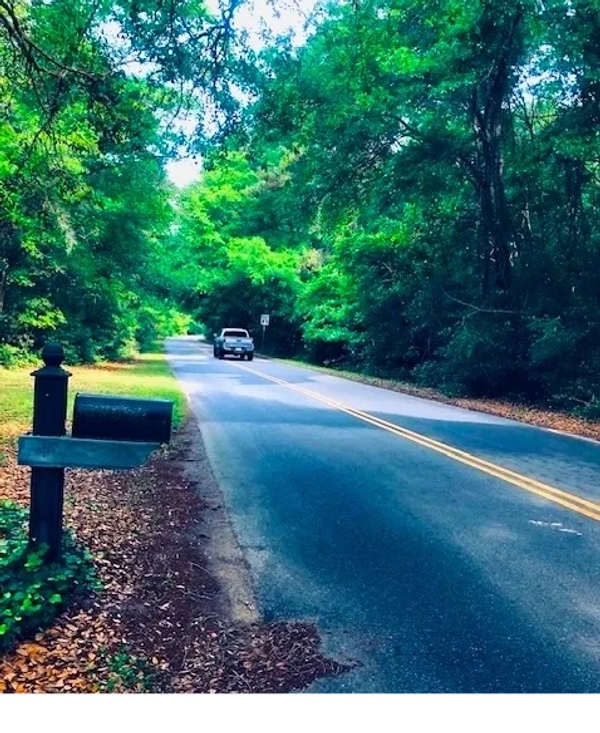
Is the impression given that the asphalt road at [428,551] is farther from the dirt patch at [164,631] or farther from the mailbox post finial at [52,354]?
the mailbox post finial at [52,354]

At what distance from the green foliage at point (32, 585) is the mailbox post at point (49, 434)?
0.38 feet

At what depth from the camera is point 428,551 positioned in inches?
191

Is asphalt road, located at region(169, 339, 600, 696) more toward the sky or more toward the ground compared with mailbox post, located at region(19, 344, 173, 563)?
more toward the ground

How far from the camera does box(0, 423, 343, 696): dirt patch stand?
9.89 ft

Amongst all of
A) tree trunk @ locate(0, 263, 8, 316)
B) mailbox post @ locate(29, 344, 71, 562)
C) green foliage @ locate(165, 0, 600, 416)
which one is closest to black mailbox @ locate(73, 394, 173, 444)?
mailbox post @ locate(29, 344, 71, 562)

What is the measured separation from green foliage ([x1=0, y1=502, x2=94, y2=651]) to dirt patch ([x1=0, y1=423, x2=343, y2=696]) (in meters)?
0.09

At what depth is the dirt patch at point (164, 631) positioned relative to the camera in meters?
3.01

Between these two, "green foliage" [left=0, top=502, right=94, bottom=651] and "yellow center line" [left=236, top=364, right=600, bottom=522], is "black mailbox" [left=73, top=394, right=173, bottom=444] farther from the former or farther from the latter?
"yellow center line" [left=236, top=364, right=600, bottom=522]

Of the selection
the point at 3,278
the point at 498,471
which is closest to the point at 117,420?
the point at 498,471

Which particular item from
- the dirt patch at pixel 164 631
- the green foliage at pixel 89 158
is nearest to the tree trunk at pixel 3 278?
the green foliage at pixel 89 158

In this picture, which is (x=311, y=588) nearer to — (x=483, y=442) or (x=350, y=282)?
(x=483, y=442)

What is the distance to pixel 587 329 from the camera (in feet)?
51.1

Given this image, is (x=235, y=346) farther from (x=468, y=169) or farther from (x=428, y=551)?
(x=428, y=551)
